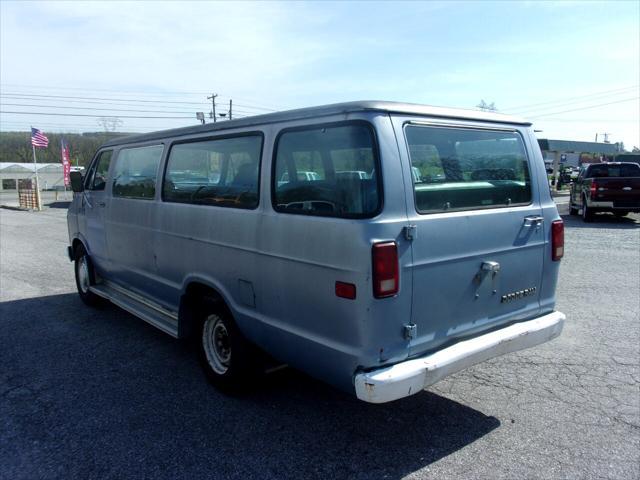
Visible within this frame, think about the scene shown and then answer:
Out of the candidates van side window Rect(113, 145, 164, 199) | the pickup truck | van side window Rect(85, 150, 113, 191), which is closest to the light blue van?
van side window Rect(113, 145, 164, 199)

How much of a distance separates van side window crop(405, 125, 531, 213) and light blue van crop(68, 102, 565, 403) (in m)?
0.01

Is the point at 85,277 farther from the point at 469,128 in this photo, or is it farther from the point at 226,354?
the point at 469,128

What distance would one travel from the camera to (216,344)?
417 cm

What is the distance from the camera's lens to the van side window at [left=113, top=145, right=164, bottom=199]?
4820mm

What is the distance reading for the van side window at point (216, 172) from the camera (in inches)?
142

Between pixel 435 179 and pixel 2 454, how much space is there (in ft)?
10.7

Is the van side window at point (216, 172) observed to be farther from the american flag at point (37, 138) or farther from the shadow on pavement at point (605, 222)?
the american flag at point (37, 138)

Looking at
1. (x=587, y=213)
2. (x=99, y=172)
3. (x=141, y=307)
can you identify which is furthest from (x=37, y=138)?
(x=141, y=307)

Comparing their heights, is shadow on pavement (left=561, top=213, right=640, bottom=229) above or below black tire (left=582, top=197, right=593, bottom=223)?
below

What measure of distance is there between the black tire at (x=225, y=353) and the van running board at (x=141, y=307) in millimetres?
336

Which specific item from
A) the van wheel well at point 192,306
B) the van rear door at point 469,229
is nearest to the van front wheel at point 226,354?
the van wheel well at point 192,306

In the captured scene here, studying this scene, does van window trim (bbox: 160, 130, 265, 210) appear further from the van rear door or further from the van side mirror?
Answer: the van side mirror

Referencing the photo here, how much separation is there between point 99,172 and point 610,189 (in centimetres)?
1441

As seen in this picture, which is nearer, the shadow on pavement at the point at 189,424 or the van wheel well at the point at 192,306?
the shadow on pavement at the point at 189,424
